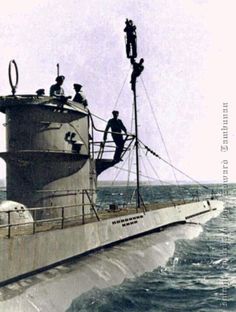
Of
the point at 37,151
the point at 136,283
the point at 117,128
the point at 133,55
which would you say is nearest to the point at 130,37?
the point at 133,55

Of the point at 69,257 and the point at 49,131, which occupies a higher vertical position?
the point at 49,131

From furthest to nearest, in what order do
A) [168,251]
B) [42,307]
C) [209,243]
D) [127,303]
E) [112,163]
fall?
[209,243], [112,163], [168,251], [127,303], [42,307]

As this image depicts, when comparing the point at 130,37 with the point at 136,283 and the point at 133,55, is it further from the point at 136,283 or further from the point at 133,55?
the point at 136,283

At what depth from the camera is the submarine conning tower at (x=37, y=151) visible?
13.0 metres

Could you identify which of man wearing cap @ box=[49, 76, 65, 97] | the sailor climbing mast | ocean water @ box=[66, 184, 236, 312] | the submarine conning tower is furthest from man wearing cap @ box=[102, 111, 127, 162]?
the submarine conning tower

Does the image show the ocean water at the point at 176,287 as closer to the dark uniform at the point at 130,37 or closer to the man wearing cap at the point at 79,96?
the man wearing cap at the point at 79,96

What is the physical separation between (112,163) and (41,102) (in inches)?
217

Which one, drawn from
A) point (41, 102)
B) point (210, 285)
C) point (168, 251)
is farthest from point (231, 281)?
point (41, 102)

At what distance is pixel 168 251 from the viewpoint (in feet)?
53.6

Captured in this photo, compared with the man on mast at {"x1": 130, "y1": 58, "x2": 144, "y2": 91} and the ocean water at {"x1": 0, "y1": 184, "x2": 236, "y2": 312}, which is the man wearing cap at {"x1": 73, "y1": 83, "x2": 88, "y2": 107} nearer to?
the ocean water at {"x1": 0, "y1": 184, "x2": 236, "y2": 312}

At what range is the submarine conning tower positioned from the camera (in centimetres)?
1302

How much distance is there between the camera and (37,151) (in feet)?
42.1

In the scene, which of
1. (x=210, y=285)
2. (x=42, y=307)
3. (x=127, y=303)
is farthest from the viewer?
(x=210, y=285)

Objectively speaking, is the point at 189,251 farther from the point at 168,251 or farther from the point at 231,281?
the point at 231,281
